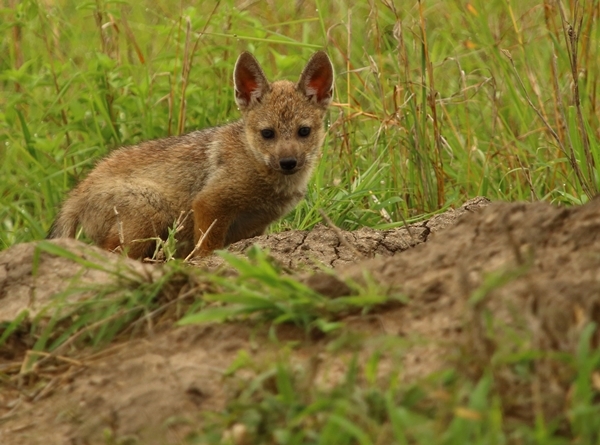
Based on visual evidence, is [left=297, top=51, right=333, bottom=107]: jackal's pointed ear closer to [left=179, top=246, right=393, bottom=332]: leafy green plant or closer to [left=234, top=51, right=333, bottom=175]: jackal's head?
[left=234, top=51, right=333, bottom=175]: jackal's head

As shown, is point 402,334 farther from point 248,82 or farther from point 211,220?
point 248,82

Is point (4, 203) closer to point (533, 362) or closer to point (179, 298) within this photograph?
point (179, 298)

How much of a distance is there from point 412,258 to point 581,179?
6.96ft

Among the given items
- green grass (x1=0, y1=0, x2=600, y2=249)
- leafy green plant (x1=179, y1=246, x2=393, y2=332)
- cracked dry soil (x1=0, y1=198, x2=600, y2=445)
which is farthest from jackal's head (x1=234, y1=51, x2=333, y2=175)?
leafy green plant (x1=179, y1=246, x2=393, y2=332)

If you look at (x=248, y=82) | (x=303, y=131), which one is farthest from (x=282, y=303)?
(x=248, y=82)

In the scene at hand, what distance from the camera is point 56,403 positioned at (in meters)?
3.28

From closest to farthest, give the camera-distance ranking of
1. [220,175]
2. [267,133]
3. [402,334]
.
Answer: [402,334]
[220,175]
[267,133]

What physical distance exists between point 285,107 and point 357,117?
0.66 m

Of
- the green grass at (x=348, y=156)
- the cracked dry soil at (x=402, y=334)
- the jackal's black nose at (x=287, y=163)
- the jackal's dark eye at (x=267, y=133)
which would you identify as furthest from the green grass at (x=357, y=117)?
the cracked dry soil at (x=402, y=334)

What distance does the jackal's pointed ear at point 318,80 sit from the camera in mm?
6570

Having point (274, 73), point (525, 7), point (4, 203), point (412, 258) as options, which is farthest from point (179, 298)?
point (525, 7)

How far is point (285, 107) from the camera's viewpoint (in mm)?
6598

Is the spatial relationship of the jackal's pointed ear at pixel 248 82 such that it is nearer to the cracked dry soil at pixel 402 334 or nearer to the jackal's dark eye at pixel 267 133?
the jackal's dark eye at pixel 267 133

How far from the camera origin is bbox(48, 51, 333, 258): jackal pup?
6.00 m
